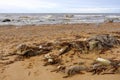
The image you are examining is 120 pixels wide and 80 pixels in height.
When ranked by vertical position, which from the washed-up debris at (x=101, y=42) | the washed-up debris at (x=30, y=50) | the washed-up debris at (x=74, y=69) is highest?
the washed-up debris at (x=101, y=42)

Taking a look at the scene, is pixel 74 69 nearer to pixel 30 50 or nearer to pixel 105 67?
pixel 105 67

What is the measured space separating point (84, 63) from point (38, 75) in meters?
1.27

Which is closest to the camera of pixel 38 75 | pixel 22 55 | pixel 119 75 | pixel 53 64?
pixel 119 75

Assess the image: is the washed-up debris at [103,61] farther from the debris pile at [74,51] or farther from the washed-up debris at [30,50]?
the washed-up debris at [30,50]

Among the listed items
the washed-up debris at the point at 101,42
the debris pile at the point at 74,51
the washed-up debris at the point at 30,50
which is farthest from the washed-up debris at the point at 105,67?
the washed-up debris at the point at 30,50

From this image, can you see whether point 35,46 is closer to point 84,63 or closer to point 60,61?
point 60,61

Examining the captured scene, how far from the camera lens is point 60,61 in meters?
7.69

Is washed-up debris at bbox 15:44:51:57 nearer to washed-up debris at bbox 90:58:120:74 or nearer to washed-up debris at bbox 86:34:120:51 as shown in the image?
washed-up debris at bbox 86:34:120:51

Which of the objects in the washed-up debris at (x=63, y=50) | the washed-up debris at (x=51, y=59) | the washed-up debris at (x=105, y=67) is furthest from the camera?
the washed-up debris at (x=63, y=50)

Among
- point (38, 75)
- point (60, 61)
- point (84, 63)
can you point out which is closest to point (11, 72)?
point (38, 75)

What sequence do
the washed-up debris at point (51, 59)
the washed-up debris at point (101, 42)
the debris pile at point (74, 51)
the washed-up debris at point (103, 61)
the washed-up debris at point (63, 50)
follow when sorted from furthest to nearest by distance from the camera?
the washed-up debris at point (101, 42), the washed-up debris at point (63, 50), the washed-up debris at point (51, 59), the washed-up debris at point (103, 61), the debris pile at point (74, 51)

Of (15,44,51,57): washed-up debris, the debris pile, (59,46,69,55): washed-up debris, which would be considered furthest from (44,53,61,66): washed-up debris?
(15,44,51,57): washed-up debris

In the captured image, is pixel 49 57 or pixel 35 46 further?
pixel 35 46

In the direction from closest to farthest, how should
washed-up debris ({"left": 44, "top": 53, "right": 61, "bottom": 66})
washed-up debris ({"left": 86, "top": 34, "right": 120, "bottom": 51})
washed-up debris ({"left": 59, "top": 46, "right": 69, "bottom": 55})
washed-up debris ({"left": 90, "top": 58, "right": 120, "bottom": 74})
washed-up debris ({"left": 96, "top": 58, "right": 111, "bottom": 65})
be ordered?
washed-up debris ({"left": 90, "top": 58, "right": 120, "bottom": 74})
washed-up debris ({"left": 96, "top": 58, "right": 111, "bottom": 65})
washed-up debris ({"left": 44, "top": 53, "right": 61, "bottom": 66})
washed-up debris ({"left": 59, "top": 46, "right": 69, "bottom": 55})
washed-up debris ({"left": 86, "top": 34, "right": 120, "bottom": 51})
